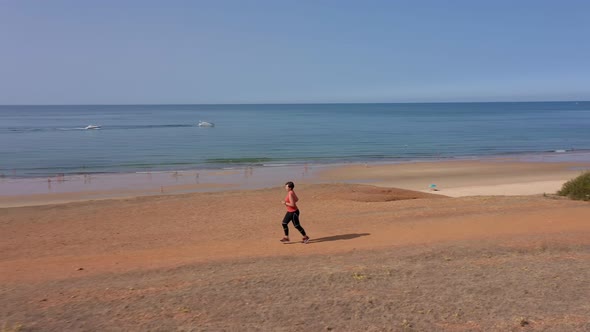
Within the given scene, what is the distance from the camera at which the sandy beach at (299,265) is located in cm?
605

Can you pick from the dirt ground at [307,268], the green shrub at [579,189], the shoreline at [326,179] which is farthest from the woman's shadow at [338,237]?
the shoreline at [326,179]

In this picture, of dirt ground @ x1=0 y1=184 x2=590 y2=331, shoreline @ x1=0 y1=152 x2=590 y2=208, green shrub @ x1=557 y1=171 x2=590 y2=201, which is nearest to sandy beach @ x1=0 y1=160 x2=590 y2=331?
dirt ground @ x1=0 y1=184 x2=590 y2=331

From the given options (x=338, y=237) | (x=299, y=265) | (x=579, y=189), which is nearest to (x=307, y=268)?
(x=299, y=265)

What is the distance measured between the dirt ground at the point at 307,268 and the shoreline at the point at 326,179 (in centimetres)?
566

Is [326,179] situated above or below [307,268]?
below

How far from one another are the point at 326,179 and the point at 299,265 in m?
17.8

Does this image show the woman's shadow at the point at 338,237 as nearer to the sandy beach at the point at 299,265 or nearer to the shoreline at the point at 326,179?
the sandy beach at the point at 299,265

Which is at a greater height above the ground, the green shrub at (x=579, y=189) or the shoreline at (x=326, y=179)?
the green shrub at (x=579, y=189)

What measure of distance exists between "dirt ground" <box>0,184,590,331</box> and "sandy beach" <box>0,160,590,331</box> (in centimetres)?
3

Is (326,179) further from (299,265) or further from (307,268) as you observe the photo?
(307,268)

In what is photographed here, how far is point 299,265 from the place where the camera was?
8703mm

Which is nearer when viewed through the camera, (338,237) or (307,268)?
(307,268)

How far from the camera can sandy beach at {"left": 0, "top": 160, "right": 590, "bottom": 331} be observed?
19.9ft

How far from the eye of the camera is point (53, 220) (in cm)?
1475
